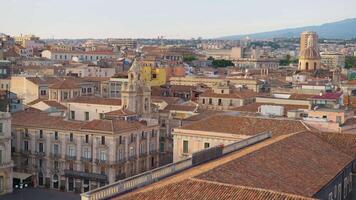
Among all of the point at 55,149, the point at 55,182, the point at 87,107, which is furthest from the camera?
the point at 87,107

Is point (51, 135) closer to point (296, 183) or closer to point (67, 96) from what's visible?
point (67, 96)

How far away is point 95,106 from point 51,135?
17010mm

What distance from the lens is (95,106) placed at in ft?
262

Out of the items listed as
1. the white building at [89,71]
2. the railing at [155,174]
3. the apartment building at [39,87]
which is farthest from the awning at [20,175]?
the white building at [89,71]

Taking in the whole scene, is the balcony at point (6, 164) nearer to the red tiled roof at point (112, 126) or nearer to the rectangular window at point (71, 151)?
the rectangular window at point (71, 151)

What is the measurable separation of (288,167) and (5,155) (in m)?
33.3

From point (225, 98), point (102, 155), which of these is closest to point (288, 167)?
point (102, 155)

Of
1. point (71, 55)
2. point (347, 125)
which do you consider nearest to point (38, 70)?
point (71, 55)

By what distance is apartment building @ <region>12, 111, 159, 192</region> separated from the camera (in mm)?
59969

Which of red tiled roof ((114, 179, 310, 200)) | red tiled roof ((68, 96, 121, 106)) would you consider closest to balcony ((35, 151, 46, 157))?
red tiled roof ((68, 96, 121, 106))

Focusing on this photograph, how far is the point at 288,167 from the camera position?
31766 millimetres

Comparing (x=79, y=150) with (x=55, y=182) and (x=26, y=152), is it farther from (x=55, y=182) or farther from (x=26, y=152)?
(x=26, y=152)

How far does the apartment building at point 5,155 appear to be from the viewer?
57.1 meters

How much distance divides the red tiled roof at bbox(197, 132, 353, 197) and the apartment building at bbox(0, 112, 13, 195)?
28835 millimetres
